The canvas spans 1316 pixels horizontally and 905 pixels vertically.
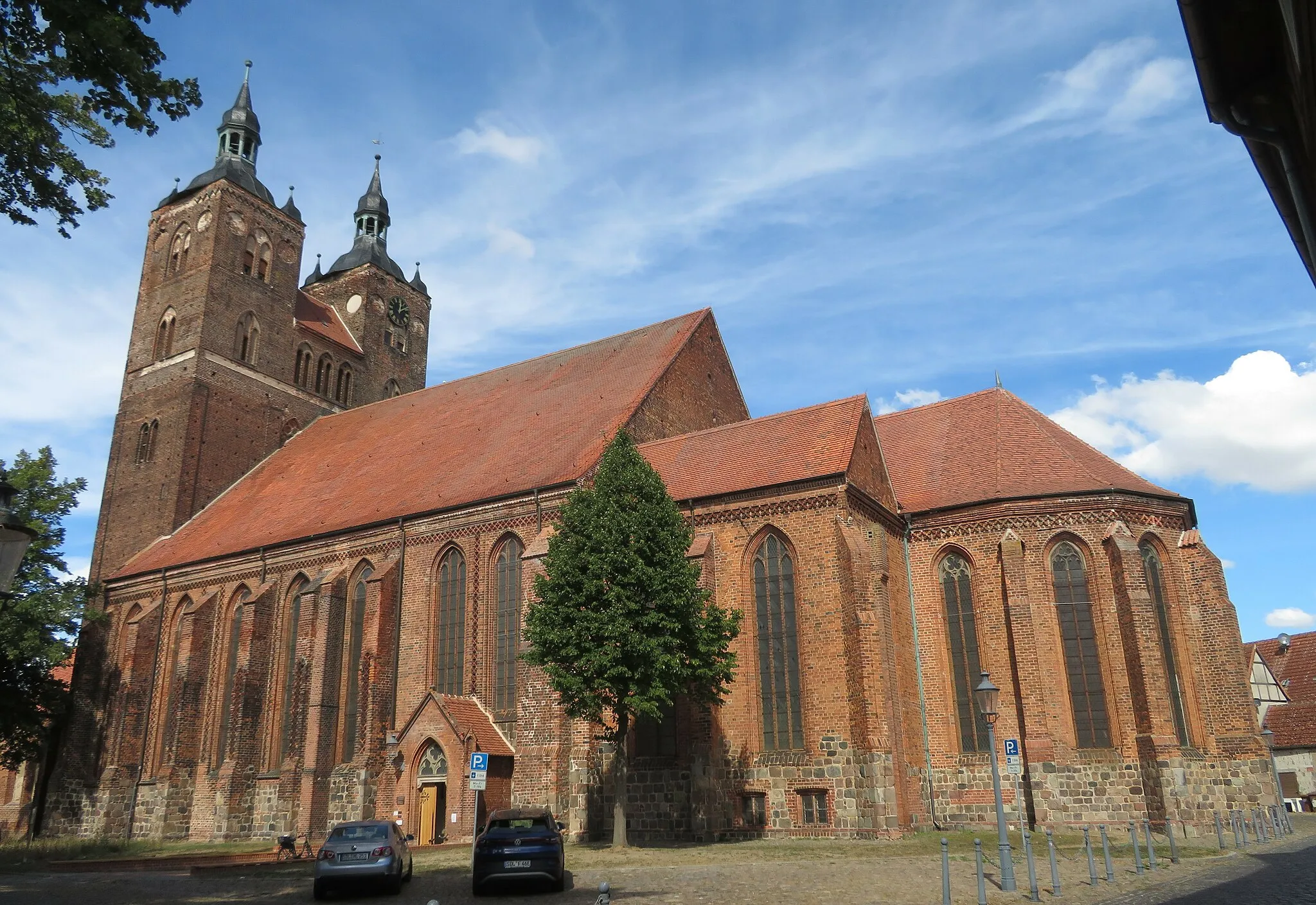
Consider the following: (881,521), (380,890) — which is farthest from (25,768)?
(881,521)

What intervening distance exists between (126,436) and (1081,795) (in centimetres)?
3617

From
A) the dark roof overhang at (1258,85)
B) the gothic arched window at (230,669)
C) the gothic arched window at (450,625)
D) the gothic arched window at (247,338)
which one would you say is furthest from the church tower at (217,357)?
the dark roof overhang at (1258,85)

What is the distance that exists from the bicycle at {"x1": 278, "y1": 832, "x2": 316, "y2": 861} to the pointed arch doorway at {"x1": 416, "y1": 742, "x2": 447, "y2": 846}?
8.73ft

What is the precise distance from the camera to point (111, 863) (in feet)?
73.5

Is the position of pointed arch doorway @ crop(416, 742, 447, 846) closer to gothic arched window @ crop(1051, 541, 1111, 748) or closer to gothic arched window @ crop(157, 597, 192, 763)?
gothic arched window @ crop(157, 597, 192, 763)

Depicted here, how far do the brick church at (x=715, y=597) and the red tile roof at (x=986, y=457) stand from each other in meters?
0.10

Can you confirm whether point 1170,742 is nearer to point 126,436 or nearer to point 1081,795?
point 1081,795

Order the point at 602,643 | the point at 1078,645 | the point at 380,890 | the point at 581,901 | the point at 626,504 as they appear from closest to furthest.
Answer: the point at 581,901 → the point at 380,890 → the point at 602,643 → the point at 626,504 → the point at 1078,645

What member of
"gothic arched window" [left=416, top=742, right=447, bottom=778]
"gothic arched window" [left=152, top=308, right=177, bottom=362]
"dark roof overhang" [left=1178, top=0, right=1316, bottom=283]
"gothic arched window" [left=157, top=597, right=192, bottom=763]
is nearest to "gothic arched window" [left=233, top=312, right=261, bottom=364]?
"gothic arched window" [left=152, top=308, right=177, bottom=362]

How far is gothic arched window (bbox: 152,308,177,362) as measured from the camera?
40.1 meters

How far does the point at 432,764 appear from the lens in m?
24.6

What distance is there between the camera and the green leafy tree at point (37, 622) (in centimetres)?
3103

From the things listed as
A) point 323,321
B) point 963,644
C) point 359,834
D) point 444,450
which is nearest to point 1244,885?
point 963,644

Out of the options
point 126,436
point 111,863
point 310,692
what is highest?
point 126,436
